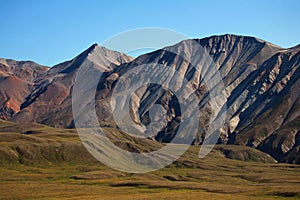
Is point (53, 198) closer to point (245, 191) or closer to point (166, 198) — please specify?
point (166, 198)

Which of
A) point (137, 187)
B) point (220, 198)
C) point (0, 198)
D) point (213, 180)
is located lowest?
point (213, 180)

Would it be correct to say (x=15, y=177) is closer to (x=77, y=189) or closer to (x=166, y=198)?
(x=77, y=189)

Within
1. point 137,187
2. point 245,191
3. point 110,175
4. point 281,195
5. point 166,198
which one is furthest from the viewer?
point 110,175

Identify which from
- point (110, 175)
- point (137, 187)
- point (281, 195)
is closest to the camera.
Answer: point (281, 195)

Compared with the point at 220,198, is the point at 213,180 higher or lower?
lower

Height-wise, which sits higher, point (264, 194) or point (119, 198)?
point (119, 198)

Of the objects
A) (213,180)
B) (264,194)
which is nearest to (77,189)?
(264,194)

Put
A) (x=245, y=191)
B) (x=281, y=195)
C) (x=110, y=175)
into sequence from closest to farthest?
(x=281, y=195)
(x=245, y=191)
(x=110, y=175)

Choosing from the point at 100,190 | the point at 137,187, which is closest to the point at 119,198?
the point at 100,190

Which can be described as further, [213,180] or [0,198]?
[213,180]
